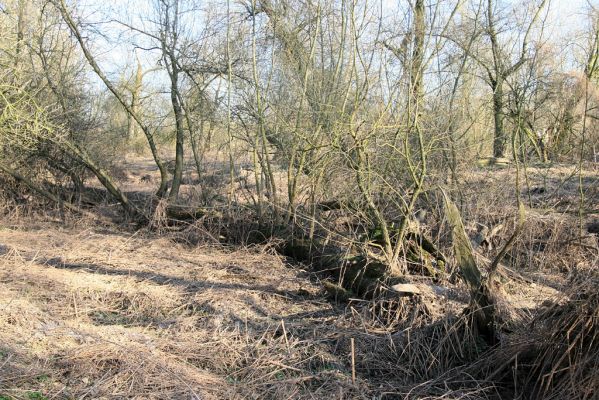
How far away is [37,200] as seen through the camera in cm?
1200

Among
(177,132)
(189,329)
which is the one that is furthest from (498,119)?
(189,329)

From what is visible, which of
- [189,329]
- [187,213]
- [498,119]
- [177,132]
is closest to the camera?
[189,329]

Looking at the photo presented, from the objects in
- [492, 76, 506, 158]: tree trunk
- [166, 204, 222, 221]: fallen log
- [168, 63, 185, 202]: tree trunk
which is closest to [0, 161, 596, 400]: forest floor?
[166, 204, 222, 221]: fallen log

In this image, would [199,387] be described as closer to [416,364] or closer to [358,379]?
[358,379]

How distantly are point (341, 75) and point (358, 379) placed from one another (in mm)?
5301

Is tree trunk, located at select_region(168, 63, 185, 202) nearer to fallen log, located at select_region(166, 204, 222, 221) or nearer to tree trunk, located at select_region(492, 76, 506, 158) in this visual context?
fallen log, located at select_region(166, 204, 222, 221)

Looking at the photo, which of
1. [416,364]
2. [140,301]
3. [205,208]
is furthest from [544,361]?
[205,208]

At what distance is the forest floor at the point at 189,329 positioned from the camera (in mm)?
4254

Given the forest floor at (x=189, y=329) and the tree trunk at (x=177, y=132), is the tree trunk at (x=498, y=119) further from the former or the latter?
the tree trunk at (x=177, y=132)

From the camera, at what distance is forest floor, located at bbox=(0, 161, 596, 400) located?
14.0 feet

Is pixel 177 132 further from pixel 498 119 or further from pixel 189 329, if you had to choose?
pixel 189 329

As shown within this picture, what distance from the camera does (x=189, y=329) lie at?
5.54 meters

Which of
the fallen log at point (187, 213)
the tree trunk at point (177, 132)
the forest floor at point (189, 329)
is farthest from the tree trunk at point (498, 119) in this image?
the tree trunk at point (177, 132)

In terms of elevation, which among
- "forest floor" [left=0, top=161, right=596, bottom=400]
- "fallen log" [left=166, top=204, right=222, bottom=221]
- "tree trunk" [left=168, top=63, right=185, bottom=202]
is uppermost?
"tree trunk" [left=168, top=63, right=185, bottom=202]
